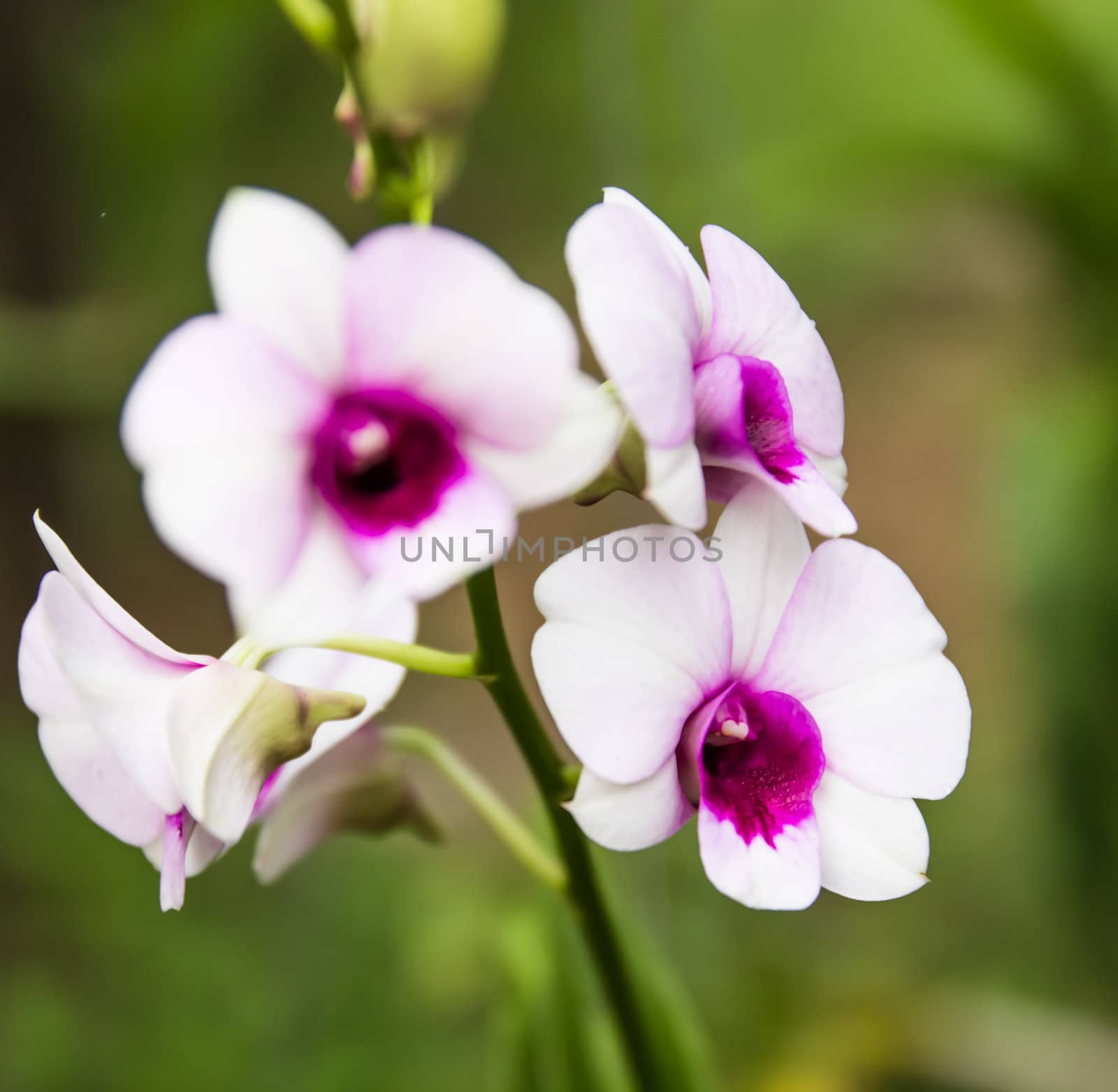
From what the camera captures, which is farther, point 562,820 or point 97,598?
point 562,820

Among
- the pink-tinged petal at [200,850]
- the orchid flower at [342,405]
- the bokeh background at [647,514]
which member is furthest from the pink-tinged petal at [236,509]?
the bokeh background at [647,514]

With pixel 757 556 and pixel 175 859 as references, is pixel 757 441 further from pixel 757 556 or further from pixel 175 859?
pixel 175 859

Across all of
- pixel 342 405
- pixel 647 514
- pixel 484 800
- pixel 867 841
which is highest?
pixel 342 405

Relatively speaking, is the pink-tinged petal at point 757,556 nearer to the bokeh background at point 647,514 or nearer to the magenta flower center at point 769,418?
the magenta flower center at point 769,418

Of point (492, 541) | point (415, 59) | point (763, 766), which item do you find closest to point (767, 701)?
point (763, 766)

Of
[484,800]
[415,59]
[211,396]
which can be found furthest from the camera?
[484,800]

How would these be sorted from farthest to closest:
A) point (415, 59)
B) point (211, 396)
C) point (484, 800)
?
point (484, 800) < point (415, 59) < point (211, 396)

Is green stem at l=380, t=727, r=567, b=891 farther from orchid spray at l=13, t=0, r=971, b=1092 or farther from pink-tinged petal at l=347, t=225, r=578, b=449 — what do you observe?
pink-tinged petal at l=347, t=225, r=578, b=449

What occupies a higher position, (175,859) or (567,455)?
(567,455)
